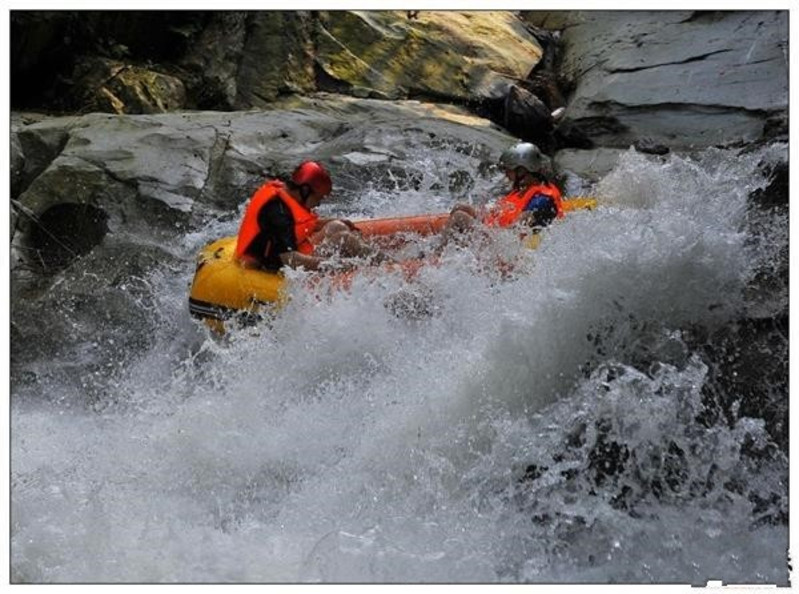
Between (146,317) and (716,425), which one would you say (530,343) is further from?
(146,317)

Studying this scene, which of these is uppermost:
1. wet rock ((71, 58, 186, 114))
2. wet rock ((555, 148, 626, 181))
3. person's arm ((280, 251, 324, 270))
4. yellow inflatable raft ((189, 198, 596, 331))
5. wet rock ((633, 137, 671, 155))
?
wet rock ((633, 137, 671, 155))

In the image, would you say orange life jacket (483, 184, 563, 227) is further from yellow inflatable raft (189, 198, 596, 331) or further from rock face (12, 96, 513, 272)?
rock face (12, 96, 513, 272)

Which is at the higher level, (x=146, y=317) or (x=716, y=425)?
(x=716, y=425)

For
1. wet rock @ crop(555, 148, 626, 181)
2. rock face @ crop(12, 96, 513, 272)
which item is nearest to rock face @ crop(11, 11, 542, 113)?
rock face @ crop(12, 96, 513, 272)

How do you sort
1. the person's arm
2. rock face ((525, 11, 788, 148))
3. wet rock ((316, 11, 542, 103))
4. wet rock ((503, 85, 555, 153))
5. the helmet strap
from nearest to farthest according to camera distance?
the person's arm → the helmet strap → rock face ((525, 11, 788, 148)) → wet rock ((503, 85, 555, 153)) → wet rock ((316, 11, 542, 103))

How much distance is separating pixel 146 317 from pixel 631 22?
21.8 feet

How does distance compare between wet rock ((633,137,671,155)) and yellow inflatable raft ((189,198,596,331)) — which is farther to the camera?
wet rock ((633,137,671,155))

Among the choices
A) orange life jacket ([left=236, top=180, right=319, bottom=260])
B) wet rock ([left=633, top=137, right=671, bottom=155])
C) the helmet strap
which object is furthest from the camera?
wet rock ([left=633, top=137, right=671, bottom=155])

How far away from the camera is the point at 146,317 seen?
6324mm

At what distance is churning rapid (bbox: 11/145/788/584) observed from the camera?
383cm

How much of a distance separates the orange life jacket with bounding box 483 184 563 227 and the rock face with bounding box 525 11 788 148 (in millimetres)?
2940

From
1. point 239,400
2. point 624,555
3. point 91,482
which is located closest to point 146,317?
point 239,400

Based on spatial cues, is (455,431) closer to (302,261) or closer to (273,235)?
(302,261)

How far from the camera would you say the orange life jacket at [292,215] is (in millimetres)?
5480
